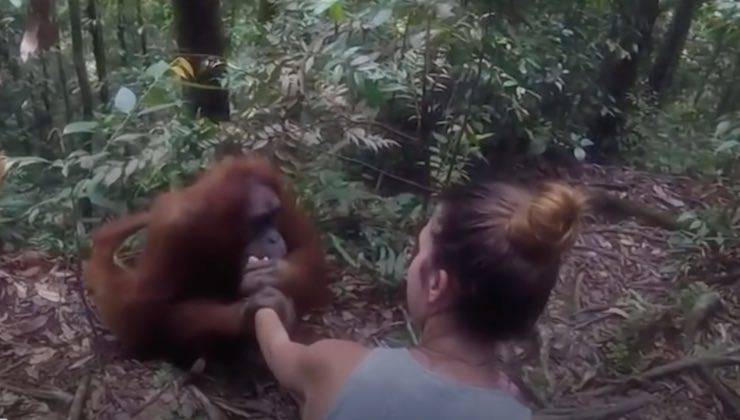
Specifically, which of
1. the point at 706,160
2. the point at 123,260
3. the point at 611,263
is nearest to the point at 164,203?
the point at 123,260

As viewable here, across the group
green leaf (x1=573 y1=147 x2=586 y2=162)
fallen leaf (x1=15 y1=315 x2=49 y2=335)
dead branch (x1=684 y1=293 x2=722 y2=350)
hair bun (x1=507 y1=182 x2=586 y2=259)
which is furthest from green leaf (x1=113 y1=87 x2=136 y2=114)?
green leaf (x1=573 y1=147 x2=586 y2=162)

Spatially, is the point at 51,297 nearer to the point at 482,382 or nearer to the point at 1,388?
the point at 1,388

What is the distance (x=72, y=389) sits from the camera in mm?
2035

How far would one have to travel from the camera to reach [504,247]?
1.22 m

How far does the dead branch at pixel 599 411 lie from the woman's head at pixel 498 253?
0.82 metres

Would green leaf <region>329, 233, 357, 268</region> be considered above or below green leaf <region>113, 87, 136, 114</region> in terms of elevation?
below

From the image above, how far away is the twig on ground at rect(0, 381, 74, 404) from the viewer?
1991 mm

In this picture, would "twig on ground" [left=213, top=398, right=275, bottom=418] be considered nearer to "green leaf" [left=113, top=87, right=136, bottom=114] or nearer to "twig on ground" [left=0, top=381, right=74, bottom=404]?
"twig on ground" [left=0, top=381, right=74, bottom=404]

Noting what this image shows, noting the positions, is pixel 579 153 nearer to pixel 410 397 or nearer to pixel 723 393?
pixel 723 393

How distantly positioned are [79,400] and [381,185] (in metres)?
1.15

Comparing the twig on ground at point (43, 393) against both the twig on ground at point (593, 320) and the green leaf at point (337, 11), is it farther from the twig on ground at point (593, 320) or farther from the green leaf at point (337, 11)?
the twig on ground at point (593, 320)

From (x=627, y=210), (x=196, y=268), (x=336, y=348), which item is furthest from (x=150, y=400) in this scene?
(x=627, y=210)

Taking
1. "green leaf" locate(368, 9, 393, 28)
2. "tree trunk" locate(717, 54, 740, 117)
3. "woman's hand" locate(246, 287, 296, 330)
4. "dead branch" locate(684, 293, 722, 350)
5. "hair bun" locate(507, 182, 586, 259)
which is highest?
"hair bun" locate(507, 182, 586, 259)

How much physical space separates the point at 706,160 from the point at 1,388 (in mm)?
2270
